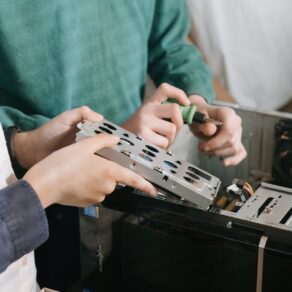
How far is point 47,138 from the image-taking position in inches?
27.0

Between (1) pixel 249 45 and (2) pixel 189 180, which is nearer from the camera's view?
(2) pixel 189 180

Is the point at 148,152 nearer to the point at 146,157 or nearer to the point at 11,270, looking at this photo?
the point at 146,157

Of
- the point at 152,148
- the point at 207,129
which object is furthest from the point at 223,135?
the point at 152,148

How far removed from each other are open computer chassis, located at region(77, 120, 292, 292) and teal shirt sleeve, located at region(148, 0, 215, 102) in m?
0.30

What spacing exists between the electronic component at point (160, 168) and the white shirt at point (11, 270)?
→ 0.09m

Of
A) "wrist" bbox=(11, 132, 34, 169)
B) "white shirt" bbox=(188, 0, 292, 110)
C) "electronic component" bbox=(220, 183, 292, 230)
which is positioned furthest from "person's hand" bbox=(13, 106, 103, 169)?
"white shirt" bbox=(188, 0, 292, 110)

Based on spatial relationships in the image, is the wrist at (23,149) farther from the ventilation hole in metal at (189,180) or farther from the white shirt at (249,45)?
the white shirt at (249,45)

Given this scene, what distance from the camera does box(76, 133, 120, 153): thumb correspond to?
54cm

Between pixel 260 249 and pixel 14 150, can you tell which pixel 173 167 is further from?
pixel 14 150

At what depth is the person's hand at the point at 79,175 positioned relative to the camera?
52 cm

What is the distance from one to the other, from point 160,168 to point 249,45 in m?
0.68

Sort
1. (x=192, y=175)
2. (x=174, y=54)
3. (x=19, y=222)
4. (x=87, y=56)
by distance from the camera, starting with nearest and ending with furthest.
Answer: (x=19, y=222)
(x=192, y=175)
(x=87, y=56)
(x=174, y=54)

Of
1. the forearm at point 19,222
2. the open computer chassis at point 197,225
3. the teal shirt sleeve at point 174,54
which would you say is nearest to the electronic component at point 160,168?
the open computer chassis at point 197,225

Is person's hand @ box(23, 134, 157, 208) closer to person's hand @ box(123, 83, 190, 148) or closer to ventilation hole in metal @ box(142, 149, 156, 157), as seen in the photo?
ventilation hole in metal @ box(142, 149, 156, 157)
